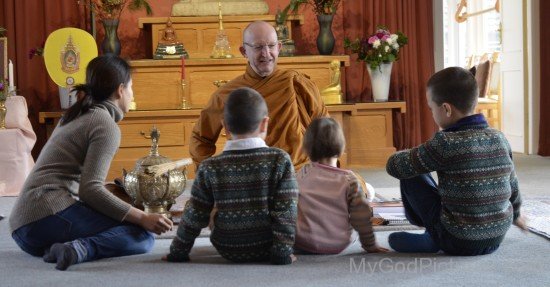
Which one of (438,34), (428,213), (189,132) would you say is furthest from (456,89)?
(438,34)

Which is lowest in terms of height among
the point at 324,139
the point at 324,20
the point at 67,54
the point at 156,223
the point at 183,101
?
the point at 156,223

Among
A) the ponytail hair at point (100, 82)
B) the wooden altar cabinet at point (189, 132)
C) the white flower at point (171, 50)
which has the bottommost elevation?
the wooden altar cabinet at point (189, 132)

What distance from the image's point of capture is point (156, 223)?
298cm

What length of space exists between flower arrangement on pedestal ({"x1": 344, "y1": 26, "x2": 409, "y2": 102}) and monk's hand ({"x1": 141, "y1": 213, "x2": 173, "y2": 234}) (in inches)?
152

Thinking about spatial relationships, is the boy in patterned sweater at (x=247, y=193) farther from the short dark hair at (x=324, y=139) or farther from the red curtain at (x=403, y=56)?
the red curtain at (x=403, y=56)

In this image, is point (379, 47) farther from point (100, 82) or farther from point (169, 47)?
point (100, 82)

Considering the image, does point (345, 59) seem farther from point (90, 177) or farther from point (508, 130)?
point (90, 177)

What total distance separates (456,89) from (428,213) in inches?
16.6

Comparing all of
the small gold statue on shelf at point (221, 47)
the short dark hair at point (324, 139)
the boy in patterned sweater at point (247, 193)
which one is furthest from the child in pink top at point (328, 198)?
the small gold statue on shelf at point (221, 47)

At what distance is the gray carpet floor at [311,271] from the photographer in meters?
2.59

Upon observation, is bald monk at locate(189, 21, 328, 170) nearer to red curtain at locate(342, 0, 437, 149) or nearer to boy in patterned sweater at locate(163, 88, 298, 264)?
boy in patterned sweater at locate(163, 88, 298, 264)

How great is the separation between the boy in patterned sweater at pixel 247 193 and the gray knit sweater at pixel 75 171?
1.09 ft

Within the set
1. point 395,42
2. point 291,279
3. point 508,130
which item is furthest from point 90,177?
point 508,130

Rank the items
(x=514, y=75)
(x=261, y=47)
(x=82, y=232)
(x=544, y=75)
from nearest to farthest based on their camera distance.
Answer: (x=82, y=232) → (x=261, y=47) → (x=544, y=75) → (x=514, y=75)
